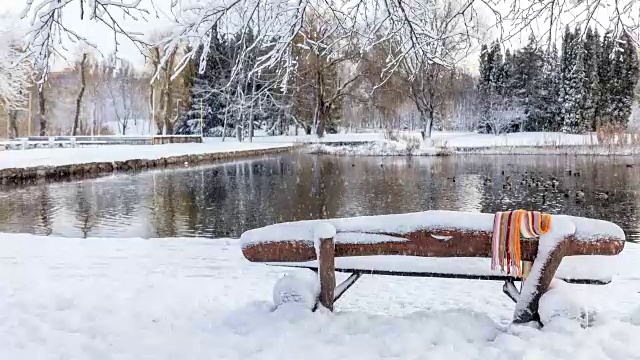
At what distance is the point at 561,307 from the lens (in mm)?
3172

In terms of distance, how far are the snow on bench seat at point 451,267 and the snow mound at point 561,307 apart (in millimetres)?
218

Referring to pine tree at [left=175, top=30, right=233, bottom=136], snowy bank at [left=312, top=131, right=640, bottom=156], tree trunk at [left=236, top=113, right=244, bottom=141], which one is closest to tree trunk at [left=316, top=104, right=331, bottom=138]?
snowy bank at [left=312, top=131, right=640, bottom=156]

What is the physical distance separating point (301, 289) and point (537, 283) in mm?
1370

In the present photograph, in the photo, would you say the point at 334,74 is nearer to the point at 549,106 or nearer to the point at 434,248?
the point at 549,106

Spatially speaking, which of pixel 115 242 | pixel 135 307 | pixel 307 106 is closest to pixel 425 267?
pixel 135 307

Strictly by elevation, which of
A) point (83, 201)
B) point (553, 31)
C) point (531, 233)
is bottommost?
point (83, 201)

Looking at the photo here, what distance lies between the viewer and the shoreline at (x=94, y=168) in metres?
18.0

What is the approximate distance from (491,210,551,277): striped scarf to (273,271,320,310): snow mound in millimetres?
1070

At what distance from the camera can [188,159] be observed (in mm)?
27891

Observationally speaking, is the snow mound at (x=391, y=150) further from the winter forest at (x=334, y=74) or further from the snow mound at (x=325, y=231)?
the snow mound at (x=325, y=231)

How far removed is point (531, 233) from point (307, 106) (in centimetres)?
4156

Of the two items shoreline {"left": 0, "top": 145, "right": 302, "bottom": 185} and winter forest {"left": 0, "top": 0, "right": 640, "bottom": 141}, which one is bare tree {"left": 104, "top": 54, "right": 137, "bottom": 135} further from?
shoreline {"left": 0, "top": 145, "right": 302, "bottom": 185}

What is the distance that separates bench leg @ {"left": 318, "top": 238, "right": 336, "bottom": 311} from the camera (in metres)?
3.35

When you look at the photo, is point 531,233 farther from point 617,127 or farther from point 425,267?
point 617,127
